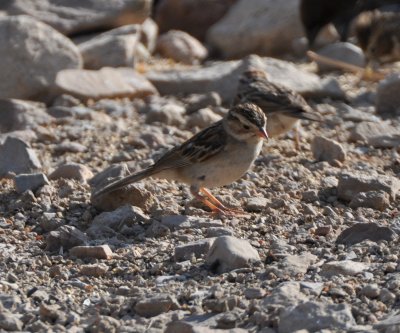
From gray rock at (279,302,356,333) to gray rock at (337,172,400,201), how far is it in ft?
8.71

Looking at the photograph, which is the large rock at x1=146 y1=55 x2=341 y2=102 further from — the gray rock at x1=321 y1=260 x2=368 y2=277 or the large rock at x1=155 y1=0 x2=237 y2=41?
the gray rock at x1=321 y1=260 x2=368 y2=277

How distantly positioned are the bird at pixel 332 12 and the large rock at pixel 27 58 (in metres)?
3.87

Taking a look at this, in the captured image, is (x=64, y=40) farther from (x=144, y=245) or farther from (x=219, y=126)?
(x=144, y=245)

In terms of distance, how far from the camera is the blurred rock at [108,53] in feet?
41.7

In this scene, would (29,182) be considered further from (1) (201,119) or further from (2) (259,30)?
(2) (259,30)

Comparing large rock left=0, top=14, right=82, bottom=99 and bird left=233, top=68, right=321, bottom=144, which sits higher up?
bird left=233, top=68, right=321, bottom=144

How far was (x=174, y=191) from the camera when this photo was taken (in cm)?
888

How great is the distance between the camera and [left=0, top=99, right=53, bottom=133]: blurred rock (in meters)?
10.6

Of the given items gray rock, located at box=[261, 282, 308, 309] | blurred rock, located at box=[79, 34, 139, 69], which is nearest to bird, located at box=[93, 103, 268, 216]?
gray rock, located at box=[261, 282, 308, 309]

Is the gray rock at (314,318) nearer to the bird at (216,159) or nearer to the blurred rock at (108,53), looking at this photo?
the bird at (216,159)

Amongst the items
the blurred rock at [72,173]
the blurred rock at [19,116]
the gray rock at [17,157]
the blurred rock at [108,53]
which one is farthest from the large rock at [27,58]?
the blurred rock at [72,173]

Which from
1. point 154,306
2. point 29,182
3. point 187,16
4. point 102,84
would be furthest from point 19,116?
point 187,16

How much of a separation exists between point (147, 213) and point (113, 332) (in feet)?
7.83

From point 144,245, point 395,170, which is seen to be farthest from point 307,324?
point 395,170
